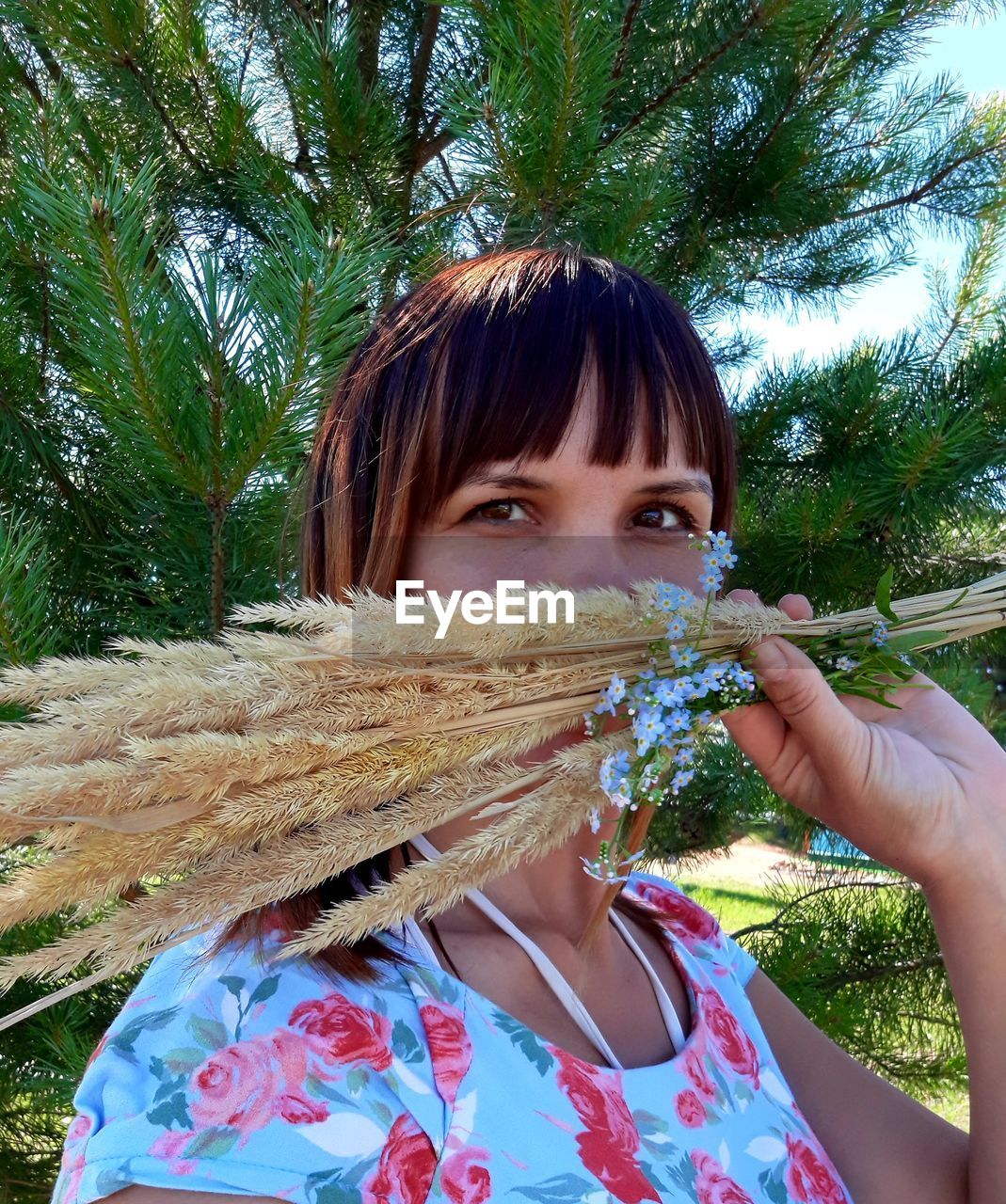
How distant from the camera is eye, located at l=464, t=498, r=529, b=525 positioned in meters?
0.89

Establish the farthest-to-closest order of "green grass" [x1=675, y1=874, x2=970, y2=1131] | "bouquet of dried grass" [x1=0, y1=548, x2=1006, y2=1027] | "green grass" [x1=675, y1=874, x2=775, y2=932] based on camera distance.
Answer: "green grass" [x1=675, y1=874, x2=775, y2=932] → "green grass" [x1=675, y1=874, x2=970, y2=1131] → "bouquet of dried grass" [x1=0, y1=548, x2=1006, y2=1027]

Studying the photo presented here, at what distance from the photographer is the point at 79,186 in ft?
3.28

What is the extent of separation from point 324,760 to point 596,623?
8.5 inches

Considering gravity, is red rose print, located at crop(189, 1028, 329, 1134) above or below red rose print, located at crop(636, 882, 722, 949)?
above

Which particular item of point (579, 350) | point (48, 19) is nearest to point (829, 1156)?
point (579, 350)

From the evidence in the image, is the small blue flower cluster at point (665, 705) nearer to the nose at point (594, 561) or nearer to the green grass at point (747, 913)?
the nose at point (594, 561)

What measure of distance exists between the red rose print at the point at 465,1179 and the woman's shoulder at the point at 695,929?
0.51 metres

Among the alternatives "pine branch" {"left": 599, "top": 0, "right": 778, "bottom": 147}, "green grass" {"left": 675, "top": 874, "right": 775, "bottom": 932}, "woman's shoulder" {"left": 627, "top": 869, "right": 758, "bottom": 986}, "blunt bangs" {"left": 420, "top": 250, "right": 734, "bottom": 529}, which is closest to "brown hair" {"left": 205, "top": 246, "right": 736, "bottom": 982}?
"blunt bangs" {"left": 420, "top": 250, "right": 734, "bottom": 529}

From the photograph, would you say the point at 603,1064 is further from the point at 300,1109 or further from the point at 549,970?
the point at 300,1109

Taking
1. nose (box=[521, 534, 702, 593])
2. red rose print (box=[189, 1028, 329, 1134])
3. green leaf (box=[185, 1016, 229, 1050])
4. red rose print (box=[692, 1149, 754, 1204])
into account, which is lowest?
red rose print (box=[692, 1149, 754, 1204])

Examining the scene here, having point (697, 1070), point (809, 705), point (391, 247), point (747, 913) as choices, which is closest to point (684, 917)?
point (697, 1070)

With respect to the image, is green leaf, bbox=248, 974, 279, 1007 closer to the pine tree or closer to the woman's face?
the woman's face

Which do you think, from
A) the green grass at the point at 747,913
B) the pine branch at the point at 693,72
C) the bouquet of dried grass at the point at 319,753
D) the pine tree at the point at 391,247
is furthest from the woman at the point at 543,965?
the green grass at the point at 747,913

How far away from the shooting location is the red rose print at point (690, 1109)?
0.85 meters
